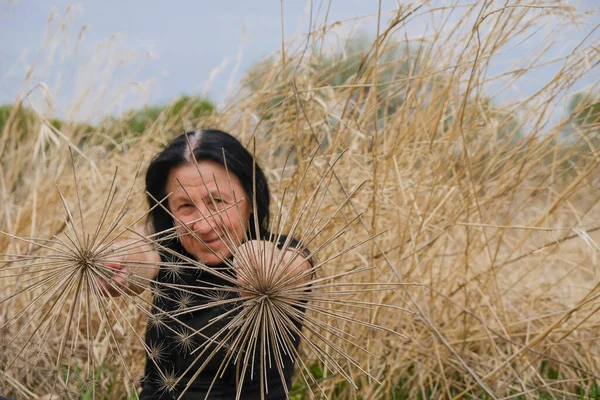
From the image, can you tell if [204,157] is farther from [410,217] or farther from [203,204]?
[410,217]

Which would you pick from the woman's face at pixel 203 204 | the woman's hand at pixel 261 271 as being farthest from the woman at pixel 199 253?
the woman's hand at pixel 261 271

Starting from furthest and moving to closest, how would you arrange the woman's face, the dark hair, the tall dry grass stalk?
the tall dry grass stalk → the dark hair → the woman's face

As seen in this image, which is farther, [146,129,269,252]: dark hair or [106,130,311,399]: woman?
[146,129,269,252]: dark hair

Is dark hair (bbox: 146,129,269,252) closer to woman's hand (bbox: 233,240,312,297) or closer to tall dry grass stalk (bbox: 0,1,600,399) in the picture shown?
tall dry grass stalk (bbox: 0,1,600,399)

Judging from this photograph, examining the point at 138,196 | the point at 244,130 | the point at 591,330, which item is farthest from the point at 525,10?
the point at 138,196

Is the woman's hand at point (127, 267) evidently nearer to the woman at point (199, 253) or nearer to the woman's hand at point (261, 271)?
the woman at point (199, 253)

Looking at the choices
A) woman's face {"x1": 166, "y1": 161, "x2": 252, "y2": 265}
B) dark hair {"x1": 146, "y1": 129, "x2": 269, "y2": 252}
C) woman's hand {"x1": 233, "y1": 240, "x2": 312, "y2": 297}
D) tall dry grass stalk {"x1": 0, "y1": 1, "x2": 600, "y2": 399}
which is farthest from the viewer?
tall dry grass stalk {"x1": 0, "y1": 1, "x2": 600, "y2": 399}

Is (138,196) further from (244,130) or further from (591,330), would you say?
(591,330)

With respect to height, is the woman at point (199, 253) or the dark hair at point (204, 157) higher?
the dark hair at point (204, 157)

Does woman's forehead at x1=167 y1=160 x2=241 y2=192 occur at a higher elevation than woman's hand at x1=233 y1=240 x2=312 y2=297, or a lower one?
higher

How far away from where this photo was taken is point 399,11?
152 centimetres

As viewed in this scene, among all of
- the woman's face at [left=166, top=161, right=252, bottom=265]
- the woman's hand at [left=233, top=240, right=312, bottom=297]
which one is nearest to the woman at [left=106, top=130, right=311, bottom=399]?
the woman's face at [left=166, top=161, right=252, bottom=265]

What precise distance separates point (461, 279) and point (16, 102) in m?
1.75

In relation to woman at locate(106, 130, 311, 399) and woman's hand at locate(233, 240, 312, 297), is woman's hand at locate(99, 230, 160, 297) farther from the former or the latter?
woman's hand at locate(233, 240, 312, 297)
